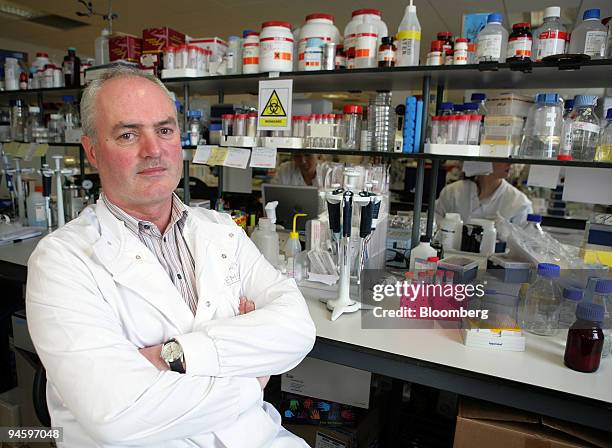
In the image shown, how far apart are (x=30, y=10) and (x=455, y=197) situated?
5.58m

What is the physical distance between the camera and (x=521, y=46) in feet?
4.96

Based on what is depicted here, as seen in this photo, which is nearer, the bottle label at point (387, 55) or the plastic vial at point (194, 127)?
the bottle label at point (387, 55)

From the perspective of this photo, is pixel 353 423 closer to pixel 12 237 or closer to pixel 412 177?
pixel 12 237

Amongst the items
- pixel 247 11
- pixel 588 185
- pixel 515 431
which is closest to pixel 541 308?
pixel 515 431

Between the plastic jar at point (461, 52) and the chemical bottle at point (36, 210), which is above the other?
the plastic jar at point (461, 52)

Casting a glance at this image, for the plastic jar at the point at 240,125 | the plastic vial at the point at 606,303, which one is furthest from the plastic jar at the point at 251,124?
the plastic vial at the point at 606,303

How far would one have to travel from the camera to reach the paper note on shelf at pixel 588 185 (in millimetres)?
1643

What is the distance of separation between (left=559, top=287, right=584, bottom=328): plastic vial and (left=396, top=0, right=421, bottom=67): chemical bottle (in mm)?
1027

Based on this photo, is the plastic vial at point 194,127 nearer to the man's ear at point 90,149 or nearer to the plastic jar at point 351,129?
the plastic jar at point 351,129

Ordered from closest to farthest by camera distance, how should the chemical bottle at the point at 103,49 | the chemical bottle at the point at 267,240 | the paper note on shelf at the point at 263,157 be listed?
the chemical bottle at the point at 267,240 < the paper note on shelf at the point at 263,157 < the chemical bottle at the point at 103,49

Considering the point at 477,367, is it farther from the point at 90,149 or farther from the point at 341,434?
the point at 90,149

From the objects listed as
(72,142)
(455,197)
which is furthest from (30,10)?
(455,197)

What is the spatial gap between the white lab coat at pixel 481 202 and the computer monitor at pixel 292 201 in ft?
4.34

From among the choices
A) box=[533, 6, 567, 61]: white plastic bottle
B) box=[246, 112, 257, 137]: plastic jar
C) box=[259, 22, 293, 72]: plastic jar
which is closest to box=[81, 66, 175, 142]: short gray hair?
box=[259, 22, 293, 72]: plastic jar
